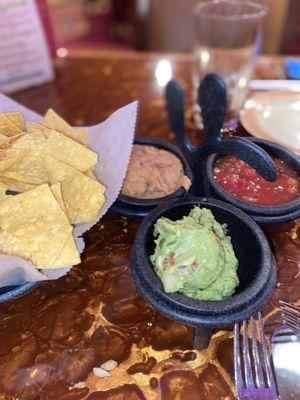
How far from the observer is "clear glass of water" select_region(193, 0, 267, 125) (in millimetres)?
1906

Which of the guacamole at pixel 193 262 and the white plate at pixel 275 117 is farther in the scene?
the white plate at pixel 275 117

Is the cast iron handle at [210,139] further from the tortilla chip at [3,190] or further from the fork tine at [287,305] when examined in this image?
the tortilla chip at [3,190]

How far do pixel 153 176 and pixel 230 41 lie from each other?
1.14 meters

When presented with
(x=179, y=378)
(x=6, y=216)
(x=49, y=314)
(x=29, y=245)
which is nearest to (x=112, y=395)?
(x=179, y=378)

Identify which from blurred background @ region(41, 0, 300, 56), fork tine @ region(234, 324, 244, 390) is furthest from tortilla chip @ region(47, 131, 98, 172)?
blurred background @ region(41, 0, 300, 56)

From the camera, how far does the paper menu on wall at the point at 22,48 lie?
195 centimetres

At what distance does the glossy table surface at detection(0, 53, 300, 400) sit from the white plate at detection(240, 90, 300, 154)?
1.30 ft

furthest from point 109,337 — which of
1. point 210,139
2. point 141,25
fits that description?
point 141,25

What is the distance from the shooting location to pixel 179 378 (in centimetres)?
92

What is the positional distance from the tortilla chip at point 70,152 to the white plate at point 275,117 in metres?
0.63

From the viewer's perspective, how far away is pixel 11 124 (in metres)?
1.21

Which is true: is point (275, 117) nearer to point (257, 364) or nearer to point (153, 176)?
point (153, 176)

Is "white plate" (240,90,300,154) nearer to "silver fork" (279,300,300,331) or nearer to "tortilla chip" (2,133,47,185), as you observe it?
"silver fork" (279,300,300,331)

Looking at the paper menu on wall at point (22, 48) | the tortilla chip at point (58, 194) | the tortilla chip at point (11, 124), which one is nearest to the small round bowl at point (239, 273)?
the tortilla chip at point (58, 194)
